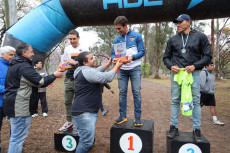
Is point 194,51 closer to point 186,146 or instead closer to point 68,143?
point 186,146

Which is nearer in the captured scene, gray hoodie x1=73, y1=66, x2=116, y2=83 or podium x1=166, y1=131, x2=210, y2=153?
gray hoodie x1=73, y1=66, x2=116, y2=83

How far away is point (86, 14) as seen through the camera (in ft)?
14.9

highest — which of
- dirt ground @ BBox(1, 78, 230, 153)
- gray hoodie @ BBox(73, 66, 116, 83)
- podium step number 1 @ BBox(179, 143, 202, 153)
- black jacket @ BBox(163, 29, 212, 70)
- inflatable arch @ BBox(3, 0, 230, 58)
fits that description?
inflatable arch @ BBox(3, 0, 230, 58)

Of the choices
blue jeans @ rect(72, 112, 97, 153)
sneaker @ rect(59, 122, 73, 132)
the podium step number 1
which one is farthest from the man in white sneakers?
the podium step number 1

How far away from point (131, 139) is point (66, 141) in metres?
1.36

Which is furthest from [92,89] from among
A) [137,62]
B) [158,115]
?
[158,115]

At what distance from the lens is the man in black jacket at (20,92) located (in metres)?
2.47

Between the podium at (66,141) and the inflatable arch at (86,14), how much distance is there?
2500 millimetres

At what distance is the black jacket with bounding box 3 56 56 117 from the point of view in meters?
2.46

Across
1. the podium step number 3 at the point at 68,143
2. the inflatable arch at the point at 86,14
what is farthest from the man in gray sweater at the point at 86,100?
the inflatable arch at the point at 86,14

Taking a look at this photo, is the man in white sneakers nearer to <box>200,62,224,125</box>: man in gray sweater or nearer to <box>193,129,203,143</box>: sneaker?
<box>193,129,203,143</box>: sneaker

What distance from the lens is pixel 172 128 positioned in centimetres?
292

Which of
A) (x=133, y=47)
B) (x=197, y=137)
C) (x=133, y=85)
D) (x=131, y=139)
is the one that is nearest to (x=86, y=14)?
(x=133, y=47)

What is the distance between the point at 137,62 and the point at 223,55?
36.9 m
